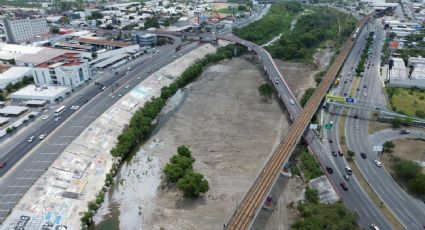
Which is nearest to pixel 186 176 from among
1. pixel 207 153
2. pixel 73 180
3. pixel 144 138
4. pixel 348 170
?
pixel 207 153

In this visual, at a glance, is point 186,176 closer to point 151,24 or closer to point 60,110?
point 60,110

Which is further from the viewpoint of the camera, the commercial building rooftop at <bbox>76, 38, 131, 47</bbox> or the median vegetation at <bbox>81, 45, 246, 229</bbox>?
the commercial building rooftop at <bbox>76, 38, 131, 47</bbox>

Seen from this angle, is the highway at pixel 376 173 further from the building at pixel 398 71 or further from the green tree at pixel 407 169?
the building at pixel 398 71

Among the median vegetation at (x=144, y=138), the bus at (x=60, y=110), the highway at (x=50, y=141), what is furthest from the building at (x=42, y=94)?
the median vegetation at (x=144, y=138)

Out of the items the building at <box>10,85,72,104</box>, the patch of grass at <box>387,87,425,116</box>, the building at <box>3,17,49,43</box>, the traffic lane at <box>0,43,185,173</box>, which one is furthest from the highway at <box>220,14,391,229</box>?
the building at <box>3,17,49,43</box>

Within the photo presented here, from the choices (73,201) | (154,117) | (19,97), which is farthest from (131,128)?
(19,97)

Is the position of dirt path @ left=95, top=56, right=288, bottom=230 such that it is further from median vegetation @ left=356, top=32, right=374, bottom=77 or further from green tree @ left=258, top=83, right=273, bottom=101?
median vegetation @ left=356, top=32, right=374, bottom=77

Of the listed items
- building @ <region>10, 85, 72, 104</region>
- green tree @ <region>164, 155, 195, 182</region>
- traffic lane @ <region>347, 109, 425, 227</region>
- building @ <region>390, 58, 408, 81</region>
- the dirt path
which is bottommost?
the dirt path

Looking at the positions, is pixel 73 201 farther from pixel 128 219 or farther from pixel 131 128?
pixel 131 128
